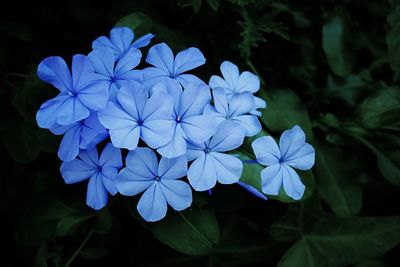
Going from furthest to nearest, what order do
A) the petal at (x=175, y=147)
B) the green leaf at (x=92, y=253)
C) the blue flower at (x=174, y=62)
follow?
the green leaf at (x=92, y=253), the blue flower at (x=174, y=62), the petal at (x=175, y=147)

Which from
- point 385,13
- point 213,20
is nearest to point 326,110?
point 385,13

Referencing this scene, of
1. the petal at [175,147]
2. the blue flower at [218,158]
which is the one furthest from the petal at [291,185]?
the petal at [175,147]

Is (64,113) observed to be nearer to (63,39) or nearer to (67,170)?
(67,170)

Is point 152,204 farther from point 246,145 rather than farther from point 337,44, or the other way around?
point 337,44

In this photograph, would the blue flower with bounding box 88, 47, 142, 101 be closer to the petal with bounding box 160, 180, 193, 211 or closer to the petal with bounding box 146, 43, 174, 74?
the petal with bounding box 146, 43, 174, 74

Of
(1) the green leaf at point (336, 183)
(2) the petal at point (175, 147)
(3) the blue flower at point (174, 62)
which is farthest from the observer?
(1) the green leaf at point (336, 183)

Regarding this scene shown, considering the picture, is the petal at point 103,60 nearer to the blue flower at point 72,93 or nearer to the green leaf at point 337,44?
the blue flower at point 72,93
